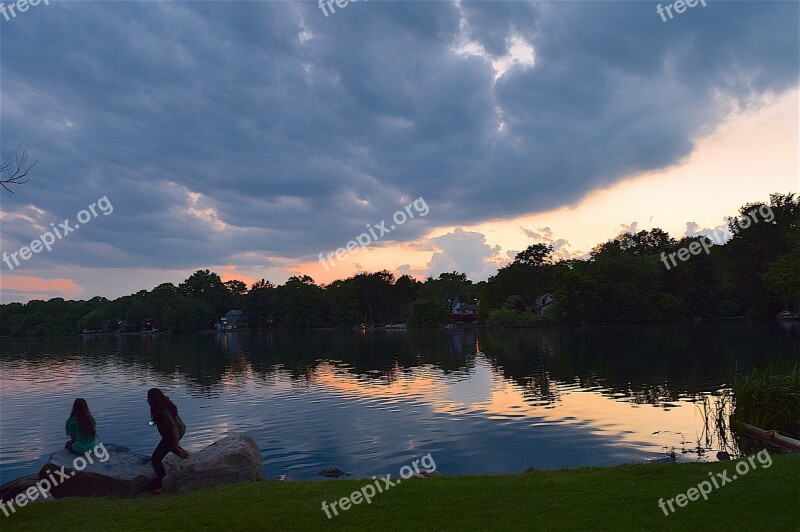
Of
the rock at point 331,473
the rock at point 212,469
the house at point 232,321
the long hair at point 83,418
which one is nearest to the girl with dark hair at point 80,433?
the long hair at point 83,418

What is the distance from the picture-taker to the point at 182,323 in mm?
177750

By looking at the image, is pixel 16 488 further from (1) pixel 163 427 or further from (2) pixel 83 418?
(1) pixel 163 427

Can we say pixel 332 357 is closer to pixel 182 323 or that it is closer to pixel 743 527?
pixel 743 527

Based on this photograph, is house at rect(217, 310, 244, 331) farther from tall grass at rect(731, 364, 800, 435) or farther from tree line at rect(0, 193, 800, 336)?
tall grass at rect(731, 364, 800, 435)

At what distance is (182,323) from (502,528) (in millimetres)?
183903

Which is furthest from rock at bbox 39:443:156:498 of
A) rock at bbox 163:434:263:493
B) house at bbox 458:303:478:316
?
house at bbox 458:303:478:316

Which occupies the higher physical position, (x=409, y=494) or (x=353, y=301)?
→ (x=353, y=301)

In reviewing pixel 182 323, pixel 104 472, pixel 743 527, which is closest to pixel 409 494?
pixel 743 527

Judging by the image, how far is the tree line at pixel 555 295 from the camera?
344 ft

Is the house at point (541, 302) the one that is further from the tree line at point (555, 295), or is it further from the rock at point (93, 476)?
the rock at point (93, 476)

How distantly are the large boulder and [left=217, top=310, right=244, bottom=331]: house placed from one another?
184082mm

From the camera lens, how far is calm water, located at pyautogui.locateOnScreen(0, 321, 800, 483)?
19.2 metres

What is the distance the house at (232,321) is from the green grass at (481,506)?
187152 mm

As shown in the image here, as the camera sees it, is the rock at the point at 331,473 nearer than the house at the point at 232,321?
Yes
